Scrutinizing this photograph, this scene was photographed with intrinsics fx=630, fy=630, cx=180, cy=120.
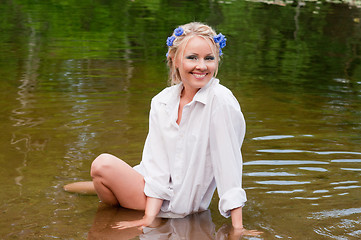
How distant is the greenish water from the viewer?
3.73 meters

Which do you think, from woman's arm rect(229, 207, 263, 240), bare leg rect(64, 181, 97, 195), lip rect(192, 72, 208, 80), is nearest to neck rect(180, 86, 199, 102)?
lip rect(192, 72, 208, 80)

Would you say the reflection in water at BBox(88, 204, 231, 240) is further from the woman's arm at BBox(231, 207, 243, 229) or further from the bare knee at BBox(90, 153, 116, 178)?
the bare knee at BBox(90, 153, 116, 178)

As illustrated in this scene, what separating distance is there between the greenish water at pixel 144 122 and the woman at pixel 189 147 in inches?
7.2

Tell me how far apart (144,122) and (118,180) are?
2.21 meters

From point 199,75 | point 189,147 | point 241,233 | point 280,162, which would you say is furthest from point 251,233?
point 280,162

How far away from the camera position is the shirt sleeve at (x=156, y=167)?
11.6ft

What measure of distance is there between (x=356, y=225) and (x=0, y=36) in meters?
9.18

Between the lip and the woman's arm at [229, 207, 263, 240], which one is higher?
the lip

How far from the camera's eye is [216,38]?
11.3 ft

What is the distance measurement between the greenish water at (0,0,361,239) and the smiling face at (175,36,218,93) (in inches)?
33.2

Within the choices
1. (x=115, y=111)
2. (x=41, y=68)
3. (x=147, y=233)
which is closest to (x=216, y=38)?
(x=147, y=233)

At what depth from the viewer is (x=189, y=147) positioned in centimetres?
346

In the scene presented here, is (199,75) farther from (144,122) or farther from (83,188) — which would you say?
(144,122)

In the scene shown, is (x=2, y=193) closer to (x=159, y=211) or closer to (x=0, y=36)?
(x=159, y=211)
